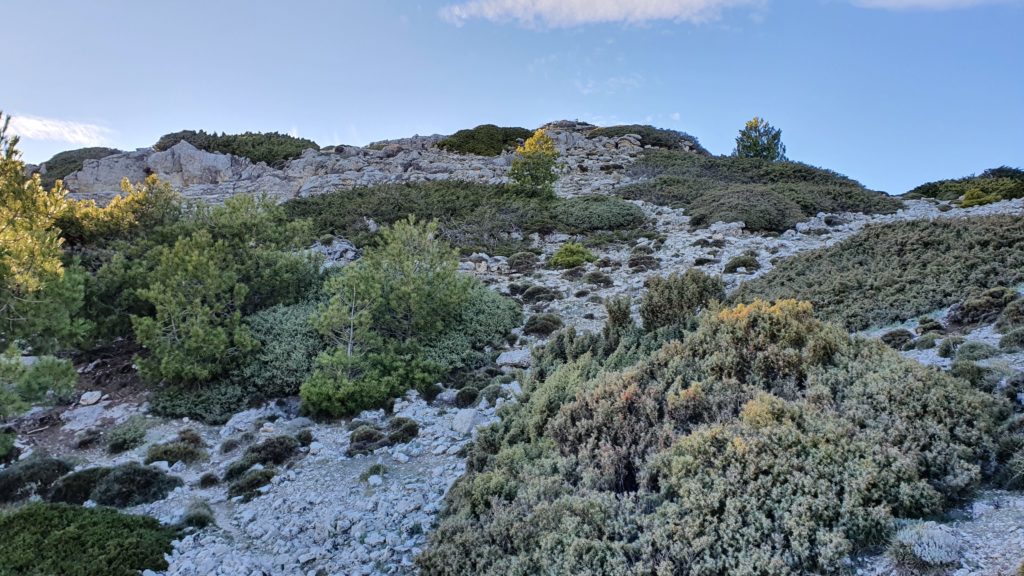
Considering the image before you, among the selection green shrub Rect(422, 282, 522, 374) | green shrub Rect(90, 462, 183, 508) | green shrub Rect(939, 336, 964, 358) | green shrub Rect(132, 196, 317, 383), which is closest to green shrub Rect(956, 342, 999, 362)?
green shrub Rect(939, 336, 964, 358)

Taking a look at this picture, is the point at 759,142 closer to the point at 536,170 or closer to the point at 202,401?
the point at 536,170

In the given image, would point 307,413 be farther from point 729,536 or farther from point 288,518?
point 729,536

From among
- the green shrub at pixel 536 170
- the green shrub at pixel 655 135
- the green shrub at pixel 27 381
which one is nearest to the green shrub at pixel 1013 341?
the green shrub at pixel 27 381

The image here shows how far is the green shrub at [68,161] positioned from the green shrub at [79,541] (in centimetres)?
4116

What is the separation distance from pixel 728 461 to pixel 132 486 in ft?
28.3

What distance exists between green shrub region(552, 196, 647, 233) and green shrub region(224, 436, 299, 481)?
18.4 meters

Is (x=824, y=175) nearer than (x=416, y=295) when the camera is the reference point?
No

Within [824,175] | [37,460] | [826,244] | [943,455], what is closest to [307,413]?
[37,460]

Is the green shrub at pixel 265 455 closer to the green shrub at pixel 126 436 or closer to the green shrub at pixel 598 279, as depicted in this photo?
the green shrub at pixel 126 436

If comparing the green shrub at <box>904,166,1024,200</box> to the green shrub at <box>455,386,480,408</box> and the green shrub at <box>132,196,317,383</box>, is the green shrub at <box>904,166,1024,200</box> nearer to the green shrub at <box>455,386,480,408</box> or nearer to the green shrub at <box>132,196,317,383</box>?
the green shrub at <box>455,386,480,408</box>

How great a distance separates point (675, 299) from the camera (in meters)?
10.7

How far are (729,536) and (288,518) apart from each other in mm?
5860

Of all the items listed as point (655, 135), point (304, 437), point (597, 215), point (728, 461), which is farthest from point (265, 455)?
point (655, 135)

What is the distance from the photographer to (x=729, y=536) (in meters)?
5.00
